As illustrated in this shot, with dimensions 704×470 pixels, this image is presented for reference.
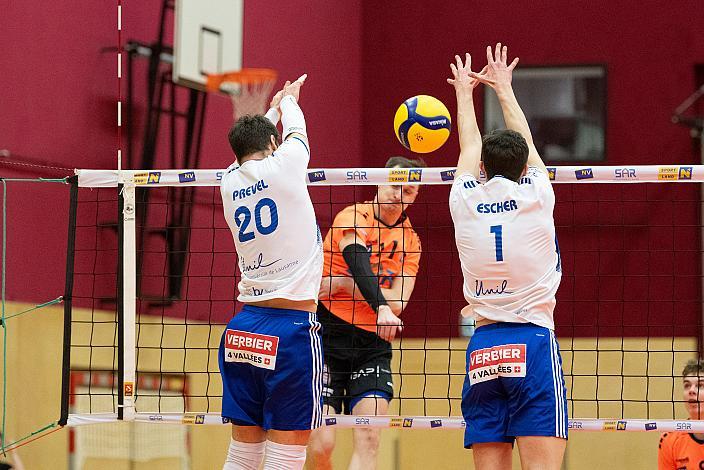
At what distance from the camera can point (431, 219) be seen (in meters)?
15.3

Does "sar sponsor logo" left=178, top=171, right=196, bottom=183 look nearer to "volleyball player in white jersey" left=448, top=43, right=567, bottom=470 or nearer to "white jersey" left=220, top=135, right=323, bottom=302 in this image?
"white jersey" left=220, top=135, right=323, bottom=302

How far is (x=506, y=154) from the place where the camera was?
5230 millimetres

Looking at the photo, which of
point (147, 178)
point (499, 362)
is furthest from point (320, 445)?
point (499, 362)

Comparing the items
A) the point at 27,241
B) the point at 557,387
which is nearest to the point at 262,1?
the point at 27,241

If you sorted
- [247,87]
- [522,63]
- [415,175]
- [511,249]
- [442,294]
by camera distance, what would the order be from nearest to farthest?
[511,249] → [415,175] → [247,87] → [442,294] → [522,63]

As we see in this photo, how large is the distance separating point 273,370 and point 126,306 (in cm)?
157

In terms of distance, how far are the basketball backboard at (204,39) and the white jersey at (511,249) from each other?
6780 millimetres

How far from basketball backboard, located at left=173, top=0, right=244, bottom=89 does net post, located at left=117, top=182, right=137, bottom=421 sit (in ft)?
16.4

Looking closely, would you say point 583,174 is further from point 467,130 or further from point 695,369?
point 695,369

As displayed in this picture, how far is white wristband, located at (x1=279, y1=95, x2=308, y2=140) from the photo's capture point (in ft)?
18.7

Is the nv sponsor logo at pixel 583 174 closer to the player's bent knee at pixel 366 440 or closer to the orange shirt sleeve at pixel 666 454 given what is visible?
the player's bent knee at pixel 366 440

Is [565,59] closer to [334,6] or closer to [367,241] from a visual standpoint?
[334,6]

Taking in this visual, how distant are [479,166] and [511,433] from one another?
4.38 feet

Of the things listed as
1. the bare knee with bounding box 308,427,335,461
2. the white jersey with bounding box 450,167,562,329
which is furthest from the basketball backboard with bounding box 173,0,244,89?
the white jersey with bounding box 450,167,562,329
